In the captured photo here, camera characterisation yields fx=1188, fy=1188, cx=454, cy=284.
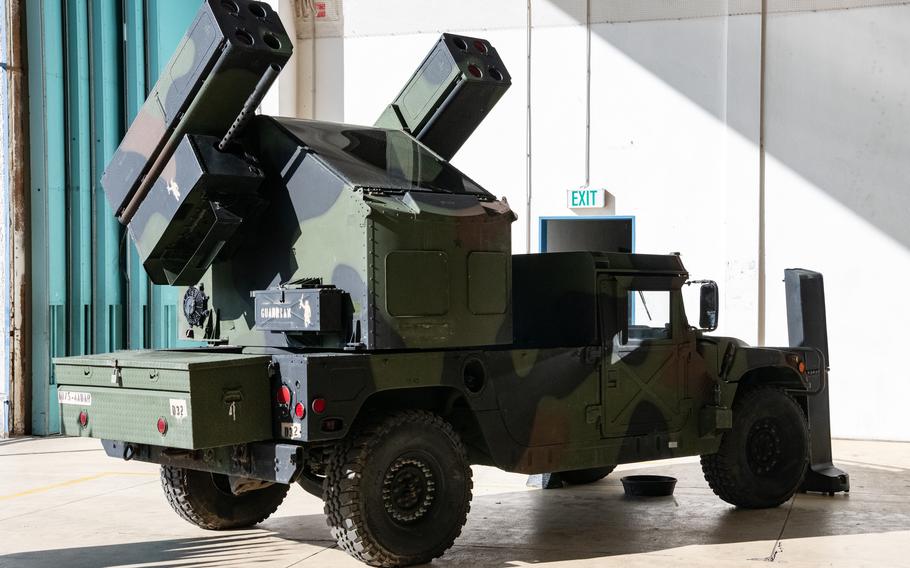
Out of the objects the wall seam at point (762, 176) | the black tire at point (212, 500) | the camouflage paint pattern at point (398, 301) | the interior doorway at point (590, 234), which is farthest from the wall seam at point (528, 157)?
the black tire at point (212, 500)

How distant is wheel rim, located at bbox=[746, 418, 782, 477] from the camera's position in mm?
9070

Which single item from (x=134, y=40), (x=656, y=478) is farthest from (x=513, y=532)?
(x=134, y=40)

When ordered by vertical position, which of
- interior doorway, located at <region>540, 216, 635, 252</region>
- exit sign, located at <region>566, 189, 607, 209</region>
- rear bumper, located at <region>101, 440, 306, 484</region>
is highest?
exit sign, located at <region>566, 189, 607, 209</region>

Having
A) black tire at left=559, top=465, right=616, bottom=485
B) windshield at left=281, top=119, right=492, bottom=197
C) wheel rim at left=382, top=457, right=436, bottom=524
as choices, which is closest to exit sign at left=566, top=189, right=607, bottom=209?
black tire at left=559, top=465, right=616, bottom=485

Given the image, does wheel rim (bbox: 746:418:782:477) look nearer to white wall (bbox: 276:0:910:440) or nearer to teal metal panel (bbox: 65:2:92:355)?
white wall (bbox: 276:0:910:440)

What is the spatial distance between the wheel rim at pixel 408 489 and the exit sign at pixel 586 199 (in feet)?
24.2

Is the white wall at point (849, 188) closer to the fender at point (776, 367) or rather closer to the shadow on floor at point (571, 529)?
the shadow on floor at point (571, 529)

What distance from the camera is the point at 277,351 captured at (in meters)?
7.54

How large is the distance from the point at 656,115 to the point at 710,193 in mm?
1113

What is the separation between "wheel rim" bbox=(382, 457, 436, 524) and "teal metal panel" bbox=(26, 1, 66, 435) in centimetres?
788

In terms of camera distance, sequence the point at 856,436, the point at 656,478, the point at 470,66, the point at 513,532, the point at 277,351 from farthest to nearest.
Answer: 1. the point at 856,436
2. the point at 656,478
3. the point at 470,66
4. the point at 513,532
5. the point at 277,351

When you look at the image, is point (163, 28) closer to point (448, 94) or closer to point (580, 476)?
point (448, 94)

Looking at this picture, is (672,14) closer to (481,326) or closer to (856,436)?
(856,436)

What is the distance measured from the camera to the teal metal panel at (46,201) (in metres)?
13.6
